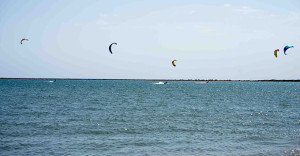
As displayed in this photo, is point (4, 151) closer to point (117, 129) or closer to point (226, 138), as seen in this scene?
point (117, 129)

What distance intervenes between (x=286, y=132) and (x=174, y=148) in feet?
28.4

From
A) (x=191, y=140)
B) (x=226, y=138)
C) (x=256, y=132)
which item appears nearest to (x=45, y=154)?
(x=191, y=140)

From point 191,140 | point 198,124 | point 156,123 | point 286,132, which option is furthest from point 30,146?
point 286,132

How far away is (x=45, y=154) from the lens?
14.0 metres

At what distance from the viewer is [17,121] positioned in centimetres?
2355

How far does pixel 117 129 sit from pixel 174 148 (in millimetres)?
6221

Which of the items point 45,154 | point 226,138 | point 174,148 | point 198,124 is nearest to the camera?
point 45,154

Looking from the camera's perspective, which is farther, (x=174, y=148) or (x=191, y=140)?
(x=191, y=140)

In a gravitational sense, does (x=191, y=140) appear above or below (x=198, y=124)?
below

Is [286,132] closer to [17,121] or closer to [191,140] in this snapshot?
[191,140]

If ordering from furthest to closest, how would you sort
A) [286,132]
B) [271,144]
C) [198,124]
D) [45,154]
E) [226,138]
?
[198,124]
[286,132]
[226,138]
[271,144]
[45,154]

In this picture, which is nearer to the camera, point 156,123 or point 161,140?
point 161,140

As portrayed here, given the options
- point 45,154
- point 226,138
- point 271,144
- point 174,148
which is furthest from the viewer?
point 226,138

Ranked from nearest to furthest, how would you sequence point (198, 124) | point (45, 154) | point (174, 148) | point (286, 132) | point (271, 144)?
1. point (45, 154)
2. point (174, 148)
3. point (271, 144)
4. point (286, 132)
5. point (198, 124)
